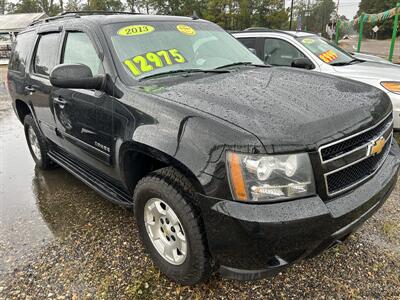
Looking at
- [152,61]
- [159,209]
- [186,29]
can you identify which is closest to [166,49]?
[152,61]

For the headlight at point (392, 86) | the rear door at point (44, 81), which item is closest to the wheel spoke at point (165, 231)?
the rear door at point (44, 81)

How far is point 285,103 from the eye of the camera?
210 cm

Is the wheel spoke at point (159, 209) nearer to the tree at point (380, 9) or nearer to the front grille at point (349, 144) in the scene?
the front grille at point (349, 144)

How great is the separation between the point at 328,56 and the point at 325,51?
181mm

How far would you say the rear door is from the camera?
11.8ft

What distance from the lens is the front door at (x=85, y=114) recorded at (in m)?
2.74

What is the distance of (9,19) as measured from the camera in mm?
47188

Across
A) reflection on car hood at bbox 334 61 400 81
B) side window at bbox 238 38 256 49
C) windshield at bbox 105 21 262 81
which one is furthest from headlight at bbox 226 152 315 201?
side window at bbox 238 38 256 49

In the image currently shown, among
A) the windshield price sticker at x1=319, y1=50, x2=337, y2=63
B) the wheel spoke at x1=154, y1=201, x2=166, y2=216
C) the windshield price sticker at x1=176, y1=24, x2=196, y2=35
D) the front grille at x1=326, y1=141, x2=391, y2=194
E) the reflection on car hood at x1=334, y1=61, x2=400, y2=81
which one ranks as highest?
the windshield price sticker at x1=176, y1=24, x2=196, y2=35

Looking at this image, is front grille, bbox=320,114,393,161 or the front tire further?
the front tire

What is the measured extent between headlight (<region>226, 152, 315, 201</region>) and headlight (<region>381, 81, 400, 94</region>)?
376 cm

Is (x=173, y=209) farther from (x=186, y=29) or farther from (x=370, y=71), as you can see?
(x=370, y=71)

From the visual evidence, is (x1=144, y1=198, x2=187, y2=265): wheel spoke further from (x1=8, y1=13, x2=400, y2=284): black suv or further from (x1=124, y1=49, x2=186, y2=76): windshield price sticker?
(x1=124, y1=49, x2=186, y2=76): windshield price sticker

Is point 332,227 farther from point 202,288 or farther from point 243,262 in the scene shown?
point 202,288
